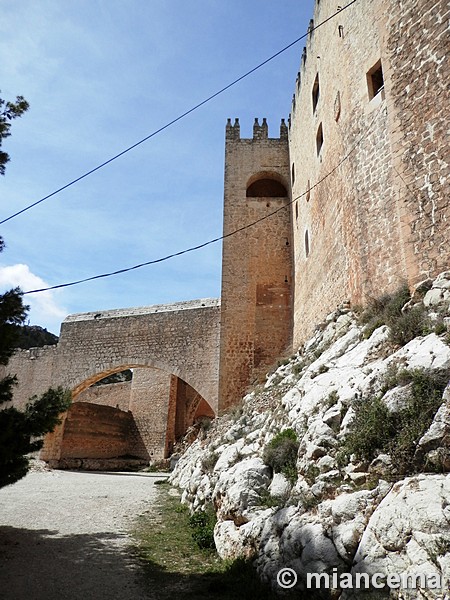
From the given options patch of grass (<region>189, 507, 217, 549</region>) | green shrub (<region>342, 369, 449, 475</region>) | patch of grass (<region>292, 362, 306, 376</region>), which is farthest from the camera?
patch of grass (<region>292, 362, 306, 376</region>)

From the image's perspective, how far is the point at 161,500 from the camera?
1011cm

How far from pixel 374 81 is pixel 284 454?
738 cm

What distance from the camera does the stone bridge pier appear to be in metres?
17.0

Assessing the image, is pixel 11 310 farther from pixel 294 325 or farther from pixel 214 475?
pixel 294 325

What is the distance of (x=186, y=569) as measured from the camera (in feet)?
17.4

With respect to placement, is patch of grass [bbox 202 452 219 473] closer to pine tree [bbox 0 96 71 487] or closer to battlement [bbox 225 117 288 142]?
pine tree [bbox 0 96 71 487]

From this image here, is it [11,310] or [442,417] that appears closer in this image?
[442,417]

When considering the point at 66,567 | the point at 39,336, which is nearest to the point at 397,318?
the point at 66,567

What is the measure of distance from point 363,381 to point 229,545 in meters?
2.65

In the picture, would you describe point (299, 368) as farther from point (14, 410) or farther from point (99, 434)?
point (99, 434)

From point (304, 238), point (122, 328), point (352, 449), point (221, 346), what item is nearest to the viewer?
point (352, 449)

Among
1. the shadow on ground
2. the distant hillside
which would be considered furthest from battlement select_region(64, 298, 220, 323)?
the distant hillside

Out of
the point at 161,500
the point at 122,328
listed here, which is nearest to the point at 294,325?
the point at 161,500

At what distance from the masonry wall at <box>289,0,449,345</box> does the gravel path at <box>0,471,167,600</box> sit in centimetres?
579
